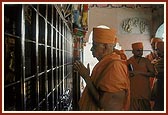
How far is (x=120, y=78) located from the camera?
79.9 inches

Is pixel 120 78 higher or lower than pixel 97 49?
lower

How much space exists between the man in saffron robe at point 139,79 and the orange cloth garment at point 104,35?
150mm

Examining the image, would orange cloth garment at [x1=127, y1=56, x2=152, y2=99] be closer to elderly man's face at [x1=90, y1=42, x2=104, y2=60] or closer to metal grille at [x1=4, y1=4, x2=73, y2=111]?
elderly man's face at [x1=90, y1=42, x2=104, y2=60]

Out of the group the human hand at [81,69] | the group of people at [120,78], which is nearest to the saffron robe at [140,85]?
the group of people at [120,78]

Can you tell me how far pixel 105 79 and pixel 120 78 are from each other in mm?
101

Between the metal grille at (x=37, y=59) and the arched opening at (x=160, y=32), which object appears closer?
the metal grille at (x=37, y=59)

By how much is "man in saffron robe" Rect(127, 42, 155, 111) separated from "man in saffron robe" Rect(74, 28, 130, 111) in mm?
49

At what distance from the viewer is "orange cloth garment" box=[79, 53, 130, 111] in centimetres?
201

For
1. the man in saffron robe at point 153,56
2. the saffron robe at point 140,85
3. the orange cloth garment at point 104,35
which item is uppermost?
the orange cloth garment at point 104,35

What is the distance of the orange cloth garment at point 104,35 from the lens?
2.04 m

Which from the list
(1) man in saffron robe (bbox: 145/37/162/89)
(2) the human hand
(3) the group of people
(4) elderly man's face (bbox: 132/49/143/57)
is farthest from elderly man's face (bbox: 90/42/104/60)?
(1) man in saffron robe (bbox: 145/37/162/89)

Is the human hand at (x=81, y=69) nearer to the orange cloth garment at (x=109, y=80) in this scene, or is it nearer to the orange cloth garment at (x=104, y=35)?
the orange cloth garment at (x=109, y=80)

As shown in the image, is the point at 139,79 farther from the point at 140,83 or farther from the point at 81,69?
the point at 81,69

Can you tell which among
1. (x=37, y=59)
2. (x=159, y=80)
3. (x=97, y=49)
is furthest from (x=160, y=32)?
(x=37, y=59)
